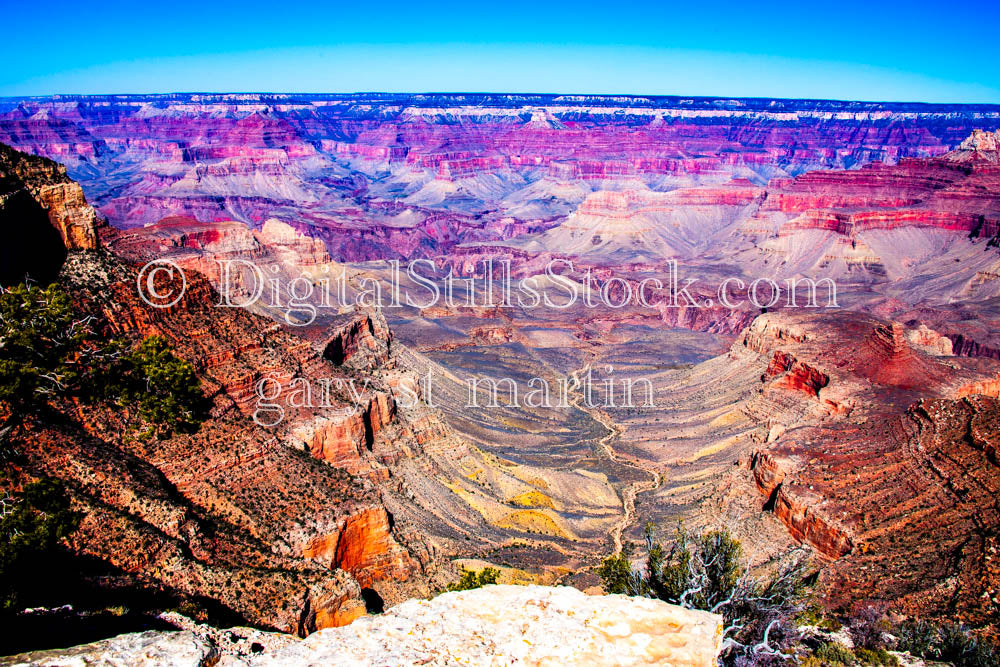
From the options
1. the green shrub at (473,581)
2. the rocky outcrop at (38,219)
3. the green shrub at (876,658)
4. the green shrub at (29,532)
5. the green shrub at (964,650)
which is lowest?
the green shrub at (473,581)

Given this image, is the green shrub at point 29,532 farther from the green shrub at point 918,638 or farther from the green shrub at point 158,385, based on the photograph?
the green shrub at point 918,638

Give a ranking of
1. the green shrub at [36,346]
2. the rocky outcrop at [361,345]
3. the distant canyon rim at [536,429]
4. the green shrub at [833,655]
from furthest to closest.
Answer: the rocky outcrop at [361,345] < the distant canyon rim at [536,429] < the green shrub at [36,346] < the green shrub at [833,655]

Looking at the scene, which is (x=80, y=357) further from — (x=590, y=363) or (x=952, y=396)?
(x=590, y=363)

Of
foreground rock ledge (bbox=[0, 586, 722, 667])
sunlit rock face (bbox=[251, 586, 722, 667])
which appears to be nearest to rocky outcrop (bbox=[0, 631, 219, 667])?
foreground rock ledge (bbox=[0, 586, 722, 667])

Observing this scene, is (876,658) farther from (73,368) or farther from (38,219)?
(38,219)

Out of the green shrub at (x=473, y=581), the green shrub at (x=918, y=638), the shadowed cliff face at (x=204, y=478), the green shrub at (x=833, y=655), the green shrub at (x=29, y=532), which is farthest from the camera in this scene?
the green shrub at (x=473, y=581)

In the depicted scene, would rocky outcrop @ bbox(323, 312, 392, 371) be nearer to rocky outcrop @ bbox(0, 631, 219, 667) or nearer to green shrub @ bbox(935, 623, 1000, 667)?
rocky outcrop @ bbox(0, 631, 219, 667)

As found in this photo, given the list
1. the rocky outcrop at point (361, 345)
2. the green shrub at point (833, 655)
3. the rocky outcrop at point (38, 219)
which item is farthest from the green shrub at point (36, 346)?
the green shrub at point (833, 655)

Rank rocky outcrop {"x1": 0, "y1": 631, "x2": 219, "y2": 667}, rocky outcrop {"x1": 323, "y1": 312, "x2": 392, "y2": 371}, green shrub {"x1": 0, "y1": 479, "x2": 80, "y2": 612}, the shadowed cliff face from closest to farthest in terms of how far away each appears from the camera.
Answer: rocky outcrop {"x1": 0, "y1": 631, "x2": 219, "y2": 667}, green shrub {"x1": 0, "y1": 479, "x2": 80, "y2": 612}, the shadowed cliff face, rocky outcrop {"x1": 323, "y1": 312, "x2": 392, "y2": 371}

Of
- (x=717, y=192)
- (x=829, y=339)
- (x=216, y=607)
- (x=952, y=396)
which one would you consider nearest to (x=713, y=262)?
(x=717, y=192)

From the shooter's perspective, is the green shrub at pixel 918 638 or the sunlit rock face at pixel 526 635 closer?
the sunlit rock face at pixel 526 635
